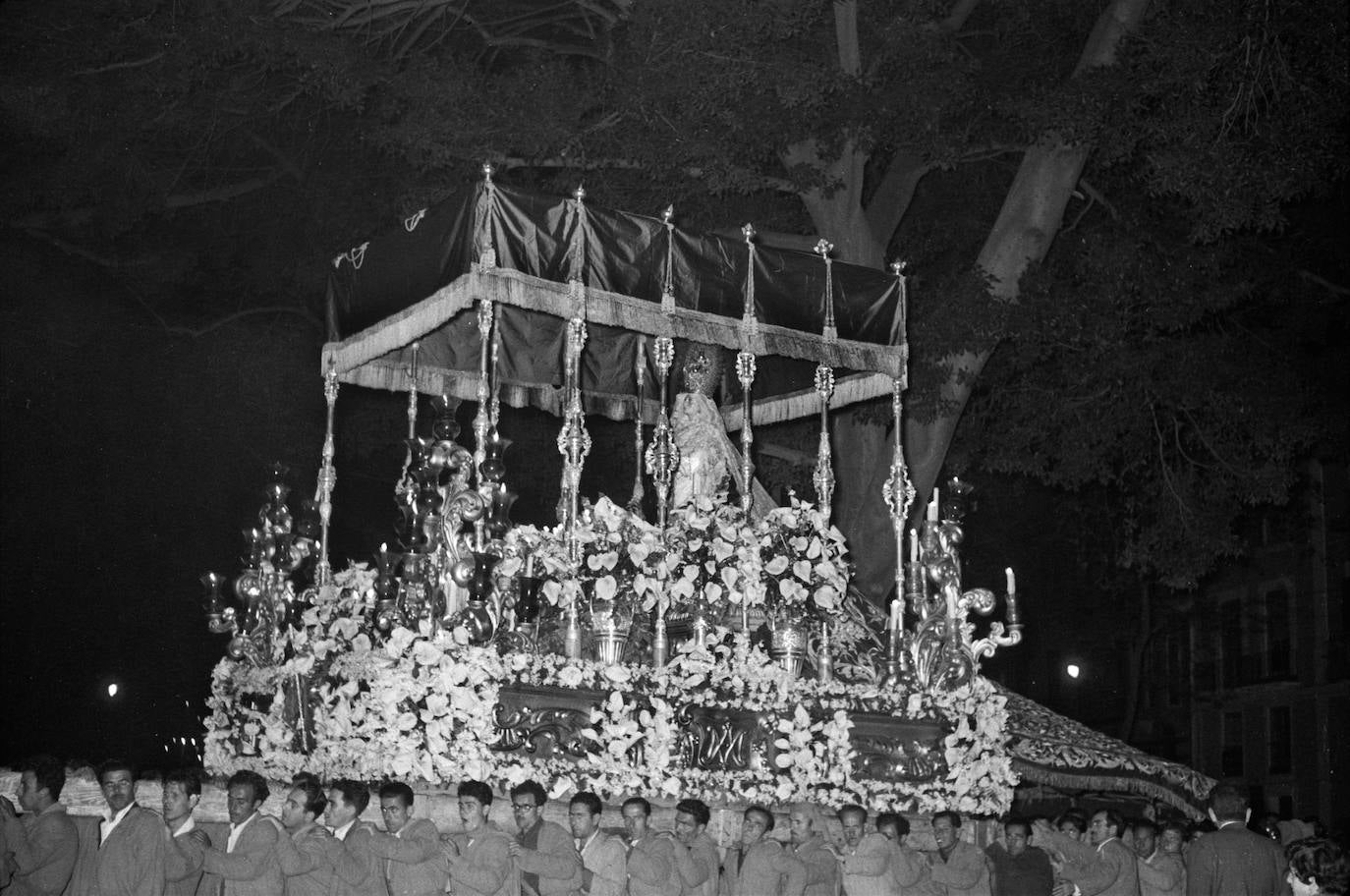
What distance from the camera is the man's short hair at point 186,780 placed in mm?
8609

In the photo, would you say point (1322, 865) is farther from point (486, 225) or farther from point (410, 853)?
point (486, 225)

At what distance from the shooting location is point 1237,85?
50.7ft

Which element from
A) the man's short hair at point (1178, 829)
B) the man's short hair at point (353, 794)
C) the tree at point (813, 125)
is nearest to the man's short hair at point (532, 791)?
the man's short hair at point (353, 794)

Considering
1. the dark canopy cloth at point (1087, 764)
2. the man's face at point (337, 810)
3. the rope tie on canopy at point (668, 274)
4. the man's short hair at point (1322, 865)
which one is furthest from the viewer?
the dark canopy cloth at point (1087, 764)

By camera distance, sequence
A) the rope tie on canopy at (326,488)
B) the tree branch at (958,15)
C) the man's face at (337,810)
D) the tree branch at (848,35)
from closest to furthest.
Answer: the man's face at (337,810) → the rope tie on canopy at (326,488) → the tree branch at (848,35) → the tree branch at (958,15)

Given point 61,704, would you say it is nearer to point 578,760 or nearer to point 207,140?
point 207,140

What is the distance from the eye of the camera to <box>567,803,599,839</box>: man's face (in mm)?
9344

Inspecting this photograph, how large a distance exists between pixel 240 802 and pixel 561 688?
2568 mm

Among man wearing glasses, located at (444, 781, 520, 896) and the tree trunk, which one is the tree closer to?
the tree trunk

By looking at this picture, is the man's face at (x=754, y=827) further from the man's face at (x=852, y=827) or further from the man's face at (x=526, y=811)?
the man's face at (x=526, y=811)

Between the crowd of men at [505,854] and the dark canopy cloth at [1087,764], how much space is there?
19.3 feet

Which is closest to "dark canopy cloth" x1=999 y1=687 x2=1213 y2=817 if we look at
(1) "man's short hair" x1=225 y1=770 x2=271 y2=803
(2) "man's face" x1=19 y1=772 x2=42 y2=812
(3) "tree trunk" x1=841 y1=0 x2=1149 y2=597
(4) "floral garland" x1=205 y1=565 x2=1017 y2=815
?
(3) "tree trunk" x1=841 y1=0 x2=1149 y2=597

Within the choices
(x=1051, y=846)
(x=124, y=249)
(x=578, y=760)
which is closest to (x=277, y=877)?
(x=578, y=760)

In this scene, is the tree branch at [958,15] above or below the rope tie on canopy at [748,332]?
above
